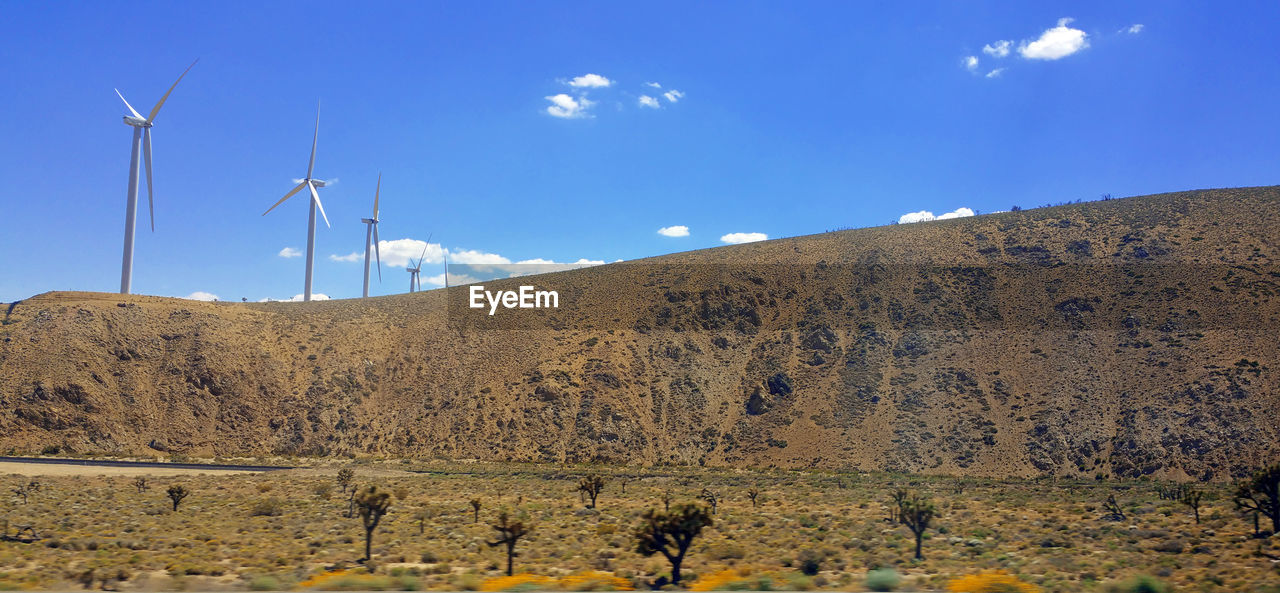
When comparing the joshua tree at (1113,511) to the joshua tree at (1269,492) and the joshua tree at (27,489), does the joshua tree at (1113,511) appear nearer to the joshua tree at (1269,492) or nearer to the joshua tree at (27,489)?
the joshua tree at (1269,492)

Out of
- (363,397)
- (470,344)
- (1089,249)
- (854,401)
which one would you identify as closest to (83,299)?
(363,397)

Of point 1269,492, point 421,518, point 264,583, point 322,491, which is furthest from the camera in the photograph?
point 322,491

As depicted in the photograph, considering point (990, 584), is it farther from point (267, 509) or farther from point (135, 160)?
point (135, 160)

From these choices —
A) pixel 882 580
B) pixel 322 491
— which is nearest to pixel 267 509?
pixel 322 491

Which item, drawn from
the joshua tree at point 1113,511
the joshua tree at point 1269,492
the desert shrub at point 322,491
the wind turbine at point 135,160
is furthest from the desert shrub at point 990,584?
the wind turbine at point 135,160

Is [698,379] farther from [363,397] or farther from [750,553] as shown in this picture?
[750,553]

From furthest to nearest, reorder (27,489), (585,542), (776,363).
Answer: (776,363) < (27,489) < (585,542)
